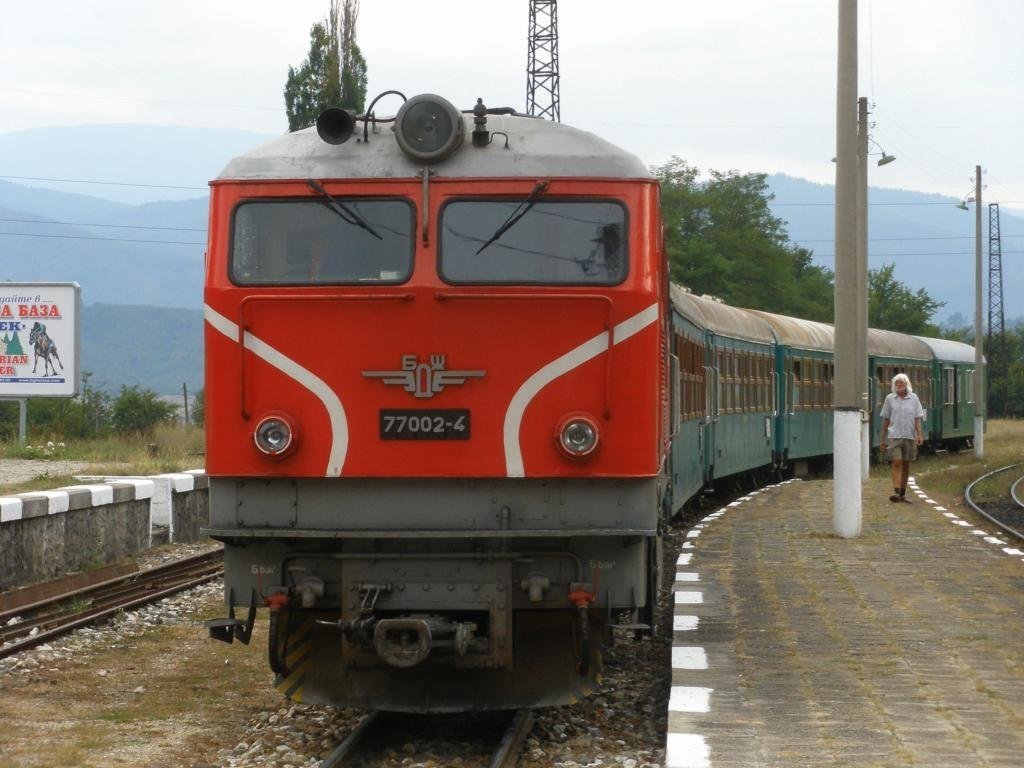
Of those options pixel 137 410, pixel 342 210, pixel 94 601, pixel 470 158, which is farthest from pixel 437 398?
pixel 137 410

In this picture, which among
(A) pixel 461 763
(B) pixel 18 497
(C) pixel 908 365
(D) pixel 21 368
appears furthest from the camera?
(C) pixel 908 365

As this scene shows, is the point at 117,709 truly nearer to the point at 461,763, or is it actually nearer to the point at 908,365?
the point at 461,763

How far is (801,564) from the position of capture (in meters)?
11.7

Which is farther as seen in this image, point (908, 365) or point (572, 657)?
point (908, 365)

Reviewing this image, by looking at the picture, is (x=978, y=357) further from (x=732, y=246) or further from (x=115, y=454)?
(x=732, y=246)

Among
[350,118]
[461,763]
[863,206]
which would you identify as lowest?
[461,763]

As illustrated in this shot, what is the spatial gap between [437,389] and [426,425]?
0.17m

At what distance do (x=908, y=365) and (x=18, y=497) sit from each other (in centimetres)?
2338

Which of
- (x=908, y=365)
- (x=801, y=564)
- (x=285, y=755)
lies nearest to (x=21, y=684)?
(x=285, y=755)

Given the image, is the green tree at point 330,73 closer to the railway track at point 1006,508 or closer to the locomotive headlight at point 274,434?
the railway track at point 1006,508

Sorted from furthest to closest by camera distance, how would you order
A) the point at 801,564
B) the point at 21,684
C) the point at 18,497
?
1. the point at 18,497
2. the point at 801,564
3. the point at 21,684

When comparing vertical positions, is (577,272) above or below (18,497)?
above

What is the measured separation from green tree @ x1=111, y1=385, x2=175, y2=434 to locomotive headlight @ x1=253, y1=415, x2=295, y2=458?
36.2m

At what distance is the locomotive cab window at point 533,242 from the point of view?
7074mm
